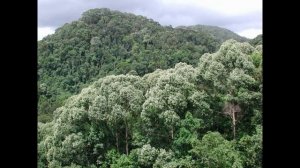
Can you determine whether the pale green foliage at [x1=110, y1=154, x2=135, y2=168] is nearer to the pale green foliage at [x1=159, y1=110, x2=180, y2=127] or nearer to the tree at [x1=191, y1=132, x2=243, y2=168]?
the pale green foliage at [x1=159, y1=110, x2=180, y2=127]

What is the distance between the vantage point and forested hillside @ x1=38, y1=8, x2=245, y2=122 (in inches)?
750

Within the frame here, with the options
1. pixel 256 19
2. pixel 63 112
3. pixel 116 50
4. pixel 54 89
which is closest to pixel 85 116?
pixel 63 112

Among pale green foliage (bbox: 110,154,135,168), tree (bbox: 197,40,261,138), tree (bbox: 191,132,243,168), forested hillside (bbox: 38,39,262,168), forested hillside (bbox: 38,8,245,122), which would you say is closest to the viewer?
tree (bbox: 191,132,243,168)

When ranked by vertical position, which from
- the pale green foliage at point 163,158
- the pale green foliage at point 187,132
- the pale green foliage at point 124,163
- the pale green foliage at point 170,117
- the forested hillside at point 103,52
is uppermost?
the forested hillside at point 103,52

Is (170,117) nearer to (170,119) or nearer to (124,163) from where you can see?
(170,119)

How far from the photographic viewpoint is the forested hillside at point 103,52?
19.0 meters

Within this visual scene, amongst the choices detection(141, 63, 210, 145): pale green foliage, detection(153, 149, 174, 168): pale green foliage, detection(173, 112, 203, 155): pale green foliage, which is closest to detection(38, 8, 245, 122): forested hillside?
detection(141, 63, 210, 145): pale green foliage

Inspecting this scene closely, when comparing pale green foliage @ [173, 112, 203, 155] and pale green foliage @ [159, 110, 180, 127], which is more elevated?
pale green foliage @ [159, 110, 180, 127]

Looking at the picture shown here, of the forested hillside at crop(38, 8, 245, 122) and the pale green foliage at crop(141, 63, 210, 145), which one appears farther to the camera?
the forested hillside at crop(38, 8, 245, 122)

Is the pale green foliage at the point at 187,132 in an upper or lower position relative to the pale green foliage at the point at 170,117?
lower

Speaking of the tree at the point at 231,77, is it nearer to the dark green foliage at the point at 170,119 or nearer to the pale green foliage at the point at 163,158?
the dark green foliage at the point at 170,119

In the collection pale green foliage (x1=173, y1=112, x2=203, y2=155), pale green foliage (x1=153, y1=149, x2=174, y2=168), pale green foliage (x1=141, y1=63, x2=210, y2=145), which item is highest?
pale green foliage (x1=141, y1=63, x2=210, y2=145)

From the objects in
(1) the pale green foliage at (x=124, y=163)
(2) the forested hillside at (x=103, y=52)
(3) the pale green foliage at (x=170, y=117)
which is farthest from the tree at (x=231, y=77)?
(2) the forested hillside at (x=103, y=52)

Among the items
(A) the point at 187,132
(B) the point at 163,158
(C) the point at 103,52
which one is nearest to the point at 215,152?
(A) the point at 187,132
